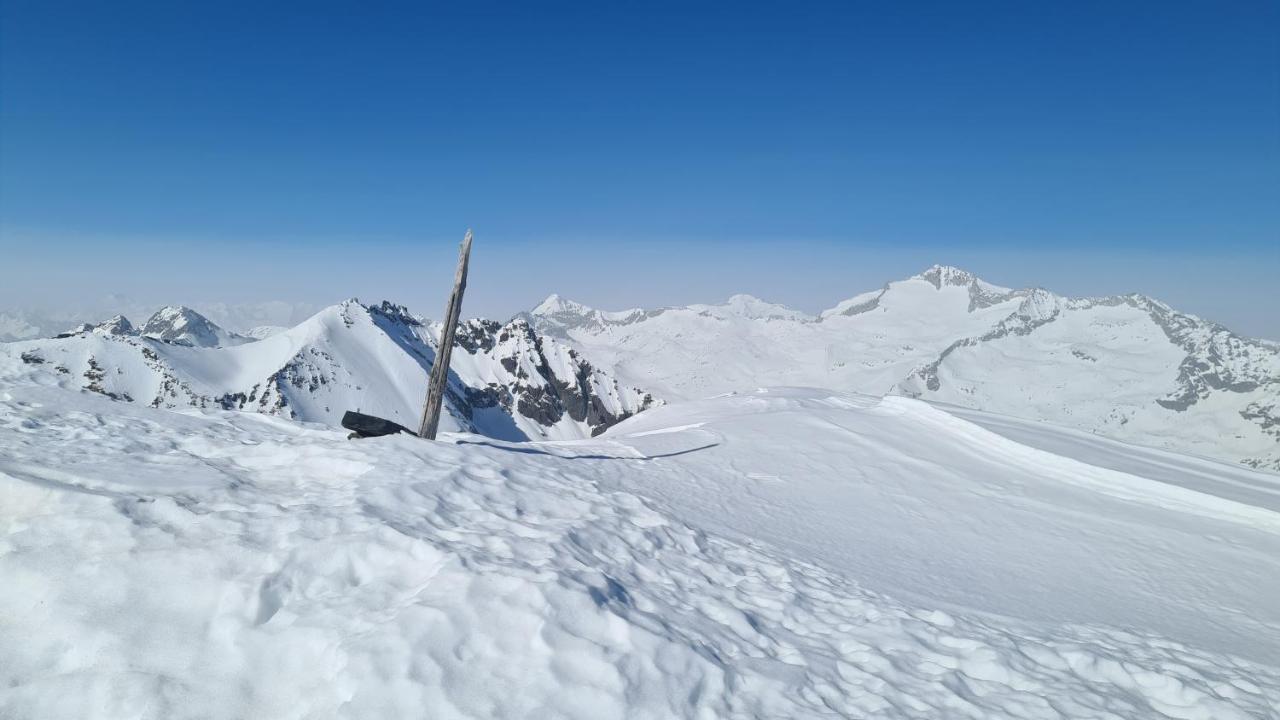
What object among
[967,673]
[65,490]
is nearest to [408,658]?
[65,490]

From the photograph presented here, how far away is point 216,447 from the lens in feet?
27.5

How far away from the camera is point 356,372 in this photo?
13238 cm

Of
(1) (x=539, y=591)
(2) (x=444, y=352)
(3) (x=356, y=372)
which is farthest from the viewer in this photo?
(3) (x=356, y=372)

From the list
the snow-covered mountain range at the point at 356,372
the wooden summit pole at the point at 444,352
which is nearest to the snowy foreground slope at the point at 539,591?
the wooden summit pole at the point at 444,352

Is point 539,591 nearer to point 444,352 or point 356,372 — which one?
point 444,352

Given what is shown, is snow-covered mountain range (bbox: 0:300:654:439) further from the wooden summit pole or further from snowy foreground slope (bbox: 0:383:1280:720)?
A: snowy foreground slope (bbox: 0:383:1280:720)

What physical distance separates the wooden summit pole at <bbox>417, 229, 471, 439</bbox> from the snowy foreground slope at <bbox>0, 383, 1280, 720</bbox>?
136 cm

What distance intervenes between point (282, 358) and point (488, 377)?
62.2m

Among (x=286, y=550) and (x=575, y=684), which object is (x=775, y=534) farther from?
(x=286, y=550)

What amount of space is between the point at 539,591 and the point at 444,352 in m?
7.80

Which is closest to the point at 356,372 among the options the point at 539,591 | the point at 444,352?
the point at 444,352

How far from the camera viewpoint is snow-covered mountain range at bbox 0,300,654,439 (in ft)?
337

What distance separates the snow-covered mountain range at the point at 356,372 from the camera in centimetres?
10281

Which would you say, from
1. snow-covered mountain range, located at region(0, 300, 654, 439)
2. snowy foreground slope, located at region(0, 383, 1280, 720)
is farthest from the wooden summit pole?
snow-covered mountain range, located at region(0, 300, 654, 439)
